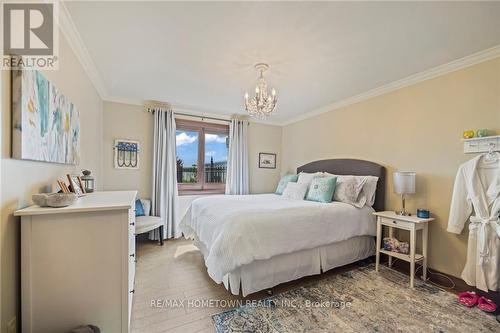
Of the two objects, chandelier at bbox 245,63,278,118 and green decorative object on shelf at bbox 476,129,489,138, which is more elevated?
chandelier at bbox 245,63,278,118

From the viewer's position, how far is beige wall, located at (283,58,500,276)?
7.13 feet

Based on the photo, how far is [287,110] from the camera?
13.7ft

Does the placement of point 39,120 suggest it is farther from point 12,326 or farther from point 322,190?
point 322,190

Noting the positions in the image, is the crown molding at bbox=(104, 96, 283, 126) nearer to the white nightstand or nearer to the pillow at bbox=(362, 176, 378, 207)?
the pillow at bbox=(362, 176, 378, 207)

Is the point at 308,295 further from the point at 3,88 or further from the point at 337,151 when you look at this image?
the point at 3,88

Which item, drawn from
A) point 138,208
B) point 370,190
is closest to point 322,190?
point 370,190

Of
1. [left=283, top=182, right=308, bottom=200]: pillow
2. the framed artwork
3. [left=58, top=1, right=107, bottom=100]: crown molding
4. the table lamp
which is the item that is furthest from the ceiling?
the framed artwork

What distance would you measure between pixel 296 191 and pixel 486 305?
2.16 m

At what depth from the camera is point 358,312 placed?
1837mm

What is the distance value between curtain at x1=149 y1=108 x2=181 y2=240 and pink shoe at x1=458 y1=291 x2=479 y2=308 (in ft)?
12.5

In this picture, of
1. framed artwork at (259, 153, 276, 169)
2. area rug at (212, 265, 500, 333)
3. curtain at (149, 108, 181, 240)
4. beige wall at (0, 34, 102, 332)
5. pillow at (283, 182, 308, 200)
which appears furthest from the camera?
framed artwork at (259, 153, 276, 169)

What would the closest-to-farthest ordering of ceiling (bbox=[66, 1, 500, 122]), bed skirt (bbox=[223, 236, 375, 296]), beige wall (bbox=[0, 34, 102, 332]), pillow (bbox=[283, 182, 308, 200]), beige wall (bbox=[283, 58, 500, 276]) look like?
1. beige wall (bbox=[0, 34, 102, 332])
2. ceiling (bbox=[66, 1, 500, 122])
3. bed skirt (bbox=[223, 236, 375, 296])
4. beige wall (bbox=[283, 58, 500, 276])
5. pillow (bbox=[283, 182, 308, 200])

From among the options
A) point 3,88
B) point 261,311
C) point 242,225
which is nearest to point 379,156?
point 242,225

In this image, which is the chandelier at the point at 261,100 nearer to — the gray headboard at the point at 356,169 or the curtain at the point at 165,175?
the gray headboard at the point at 356,169
